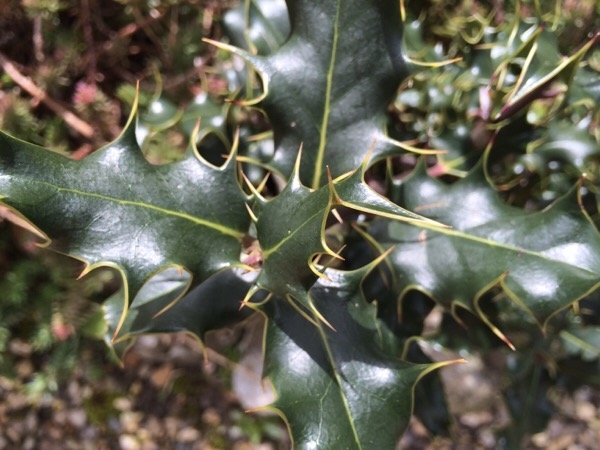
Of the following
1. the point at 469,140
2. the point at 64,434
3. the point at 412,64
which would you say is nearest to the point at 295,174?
the point at 412,64

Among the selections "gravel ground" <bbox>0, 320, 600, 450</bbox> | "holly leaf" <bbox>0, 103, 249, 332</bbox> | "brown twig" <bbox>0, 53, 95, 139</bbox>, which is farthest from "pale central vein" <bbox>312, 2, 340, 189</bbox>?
"gravel ground" <bbox>0, 320, 600, 450</bbox>

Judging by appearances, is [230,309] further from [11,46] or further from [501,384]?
[501,384]

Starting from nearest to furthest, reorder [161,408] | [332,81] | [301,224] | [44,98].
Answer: [301,224] < [332,81] < [44,98] < [161,408]

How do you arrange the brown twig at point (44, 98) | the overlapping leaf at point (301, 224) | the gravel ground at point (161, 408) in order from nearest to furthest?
the overlapping leaf at point (301, 224) < the brown twig at point (44, 98) < the gravel ground at point (161, 408)

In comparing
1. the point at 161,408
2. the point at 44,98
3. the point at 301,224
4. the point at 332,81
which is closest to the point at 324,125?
the point at 332,81

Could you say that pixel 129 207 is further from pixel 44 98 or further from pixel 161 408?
pixel 161 408

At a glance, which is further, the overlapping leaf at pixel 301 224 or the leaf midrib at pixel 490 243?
the leaf midrib at pixel 490 243

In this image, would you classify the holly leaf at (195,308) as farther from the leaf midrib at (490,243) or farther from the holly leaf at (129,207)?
the leaf midrib at (490,243)

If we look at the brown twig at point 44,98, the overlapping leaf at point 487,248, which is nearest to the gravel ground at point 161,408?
the brown twig at point 44,98
